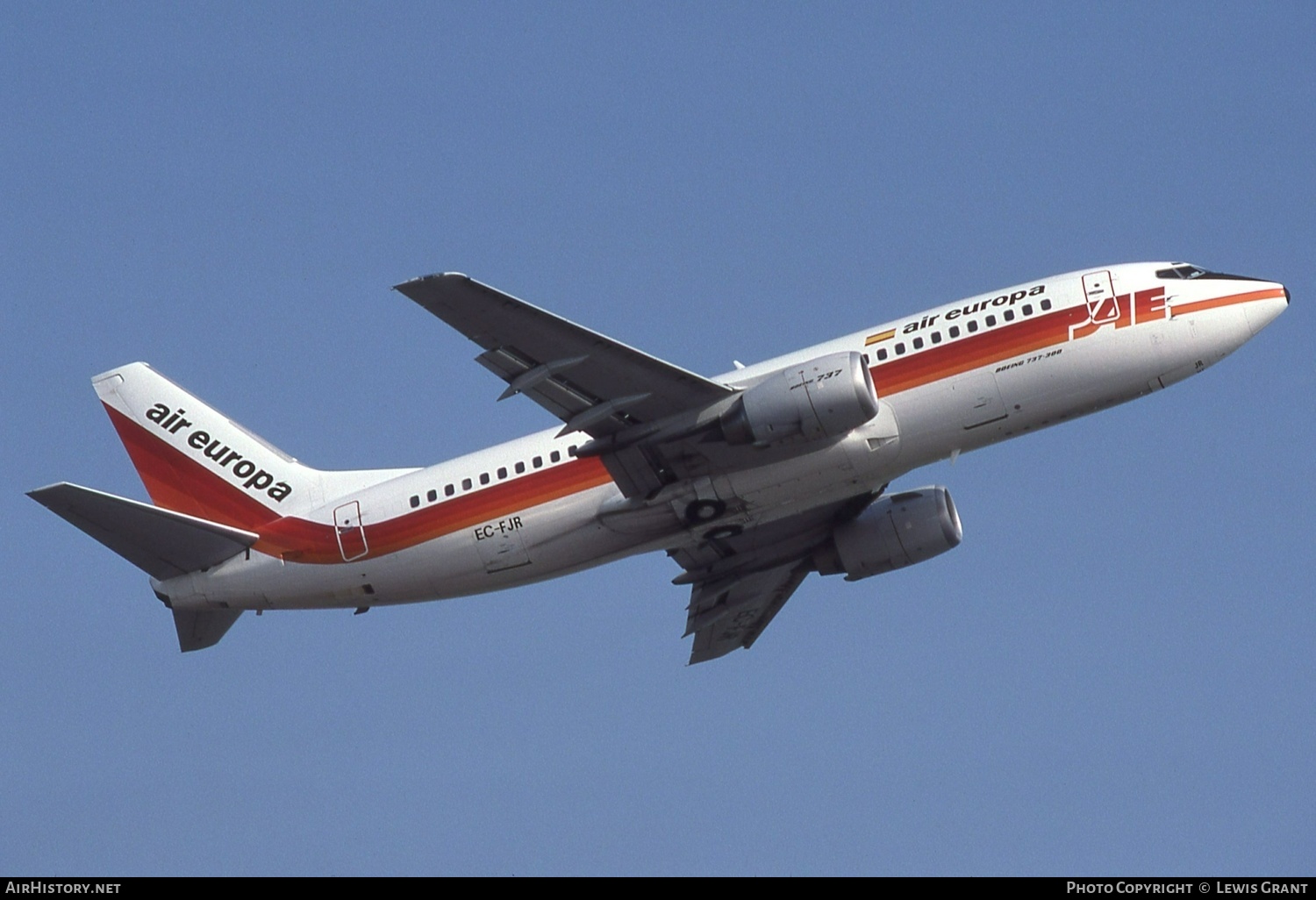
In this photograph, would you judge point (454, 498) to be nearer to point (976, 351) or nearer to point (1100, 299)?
point (976, 351)

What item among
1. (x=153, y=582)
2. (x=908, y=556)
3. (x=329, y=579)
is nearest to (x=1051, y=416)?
(x=908, y=556)

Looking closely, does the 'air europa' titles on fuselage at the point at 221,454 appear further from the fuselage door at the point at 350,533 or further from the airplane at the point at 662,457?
the fuselage door at the point at 350,533

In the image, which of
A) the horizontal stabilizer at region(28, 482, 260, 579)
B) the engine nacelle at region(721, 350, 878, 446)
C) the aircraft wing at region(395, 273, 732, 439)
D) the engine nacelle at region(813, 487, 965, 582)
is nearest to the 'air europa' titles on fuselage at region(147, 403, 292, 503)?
the horizontal stabilizer at region(28, 482, 260, 579)

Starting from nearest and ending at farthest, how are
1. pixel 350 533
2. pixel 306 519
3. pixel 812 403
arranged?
1. pixel 812 403
2. pixel 350 533
3. pixel 306 519

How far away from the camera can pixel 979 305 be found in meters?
42.3

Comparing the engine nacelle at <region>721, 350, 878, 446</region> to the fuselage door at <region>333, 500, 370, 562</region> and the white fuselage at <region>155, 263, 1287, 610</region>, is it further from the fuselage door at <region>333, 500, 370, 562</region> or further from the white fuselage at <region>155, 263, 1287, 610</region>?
the fuselage door at <region>333, 500, 370, 562</region>

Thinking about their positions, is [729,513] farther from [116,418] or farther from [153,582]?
[116,418]

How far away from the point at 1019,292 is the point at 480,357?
13929 millimetres

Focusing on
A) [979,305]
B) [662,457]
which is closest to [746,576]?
[662,457]

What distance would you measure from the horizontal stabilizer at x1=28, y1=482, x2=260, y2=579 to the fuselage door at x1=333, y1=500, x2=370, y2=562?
2.48 m

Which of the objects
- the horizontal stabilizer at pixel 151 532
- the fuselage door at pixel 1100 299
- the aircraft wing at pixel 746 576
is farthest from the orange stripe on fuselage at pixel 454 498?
the aircraft wing at pixel 746 576

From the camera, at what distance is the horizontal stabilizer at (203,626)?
45.7 m

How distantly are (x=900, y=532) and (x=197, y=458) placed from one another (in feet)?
66.2

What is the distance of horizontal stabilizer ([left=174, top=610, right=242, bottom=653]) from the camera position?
45.7 metres
